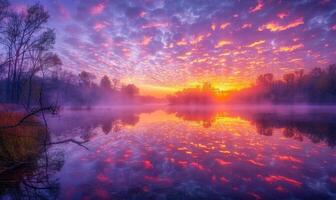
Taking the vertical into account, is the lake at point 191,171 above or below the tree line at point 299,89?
below

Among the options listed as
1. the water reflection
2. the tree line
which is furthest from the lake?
the tree line

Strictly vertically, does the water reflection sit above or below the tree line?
below

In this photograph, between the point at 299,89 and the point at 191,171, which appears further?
the point at 299,89

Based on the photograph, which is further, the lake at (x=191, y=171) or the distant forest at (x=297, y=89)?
the distant forest at (x=297, y=89)

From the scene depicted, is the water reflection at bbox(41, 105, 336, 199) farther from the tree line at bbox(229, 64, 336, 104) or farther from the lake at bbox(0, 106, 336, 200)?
the tree line at bbox(229, 64, 336, 104)

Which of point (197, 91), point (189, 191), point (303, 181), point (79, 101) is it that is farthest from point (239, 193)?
point (197, 91)

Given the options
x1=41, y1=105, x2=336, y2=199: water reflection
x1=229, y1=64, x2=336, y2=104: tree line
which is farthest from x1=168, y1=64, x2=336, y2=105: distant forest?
x1=41, y1=105, x2=336, y2=199: water reflection

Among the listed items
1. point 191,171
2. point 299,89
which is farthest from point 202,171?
point 299,89

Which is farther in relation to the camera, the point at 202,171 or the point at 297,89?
the point at 297,89

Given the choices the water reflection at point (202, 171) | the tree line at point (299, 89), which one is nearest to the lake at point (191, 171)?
the water reflection at point (202, 171)

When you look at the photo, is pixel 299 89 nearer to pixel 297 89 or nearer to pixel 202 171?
pixel 297 89

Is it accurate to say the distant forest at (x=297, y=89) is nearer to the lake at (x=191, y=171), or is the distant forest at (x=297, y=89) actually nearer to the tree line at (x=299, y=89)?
the tree line at (x=299, y=89)

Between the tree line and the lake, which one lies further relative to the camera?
the tree line

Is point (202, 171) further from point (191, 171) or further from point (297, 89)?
point (297, 89)
